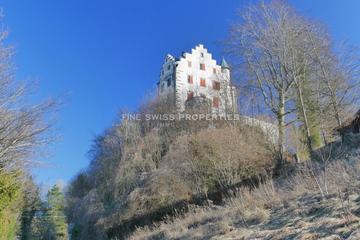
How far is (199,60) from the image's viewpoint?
43938mm

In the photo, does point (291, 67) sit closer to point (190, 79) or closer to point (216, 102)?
point (216, 102)

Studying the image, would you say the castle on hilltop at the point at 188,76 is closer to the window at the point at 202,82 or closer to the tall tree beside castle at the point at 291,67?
→ the window at the point at 202,82

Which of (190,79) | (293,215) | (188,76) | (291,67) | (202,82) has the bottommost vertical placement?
(293,215)

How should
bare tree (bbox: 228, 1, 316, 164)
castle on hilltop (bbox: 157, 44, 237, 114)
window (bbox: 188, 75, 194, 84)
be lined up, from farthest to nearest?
window (bbox: 188, 75, 194, 84) < castle on hilltop (bbox: 157, 44, 237, 114) < bare tree (bbox: 228, 1, 316, 164)

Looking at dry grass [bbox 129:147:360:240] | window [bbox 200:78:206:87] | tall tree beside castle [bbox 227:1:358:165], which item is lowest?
dry grass [bbox 129:147:360:240]

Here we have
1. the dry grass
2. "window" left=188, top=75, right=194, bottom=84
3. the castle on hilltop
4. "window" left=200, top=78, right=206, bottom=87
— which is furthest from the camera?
"window" left=200, top=78, right=206, bottom=87

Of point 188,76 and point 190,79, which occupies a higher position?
point 188,76

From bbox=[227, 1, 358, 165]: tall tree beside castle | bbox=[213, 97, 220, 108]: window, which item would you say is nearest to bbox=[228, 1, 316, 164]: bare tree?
bbox=[227, 1, 358, 165]: tall tree beside castle

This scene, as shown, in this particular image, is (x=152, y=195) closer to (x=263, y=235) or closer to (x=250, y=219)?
(x=250, y=219)

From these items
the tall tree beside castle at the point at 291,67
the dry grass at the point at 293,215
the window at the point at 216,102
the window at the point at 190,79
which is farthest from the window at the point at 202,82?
the dry grass at the point at 293,215

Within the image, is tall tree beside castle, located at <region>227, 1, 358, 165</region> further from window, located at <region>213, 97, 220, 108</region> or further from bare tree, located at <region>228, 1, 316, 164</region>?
window, located at <region>213, 97, 220, 108</region>

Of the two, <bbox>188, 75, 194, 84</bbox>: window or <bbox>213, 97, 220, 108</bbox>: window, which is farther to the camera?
<bbox>188, 75, 194, 84</bbox>: window

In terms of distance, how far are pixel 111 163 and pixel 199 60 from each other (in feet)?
68.4

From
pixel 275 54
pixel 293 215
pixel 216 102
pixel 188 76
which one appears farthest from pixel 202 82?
pixel 293 215
